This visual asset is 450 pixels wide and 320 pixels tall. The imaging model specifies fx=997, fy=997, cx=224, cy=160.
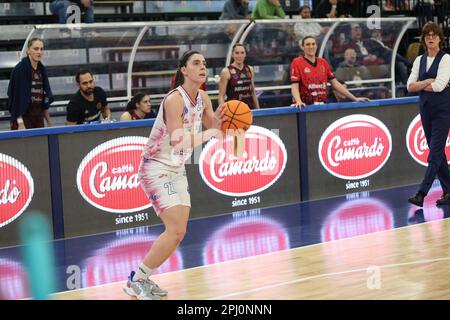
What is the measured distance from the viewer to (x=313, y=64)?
1378 cm

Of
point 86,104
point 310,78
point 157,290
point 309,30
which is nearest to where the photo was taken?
point 157,290

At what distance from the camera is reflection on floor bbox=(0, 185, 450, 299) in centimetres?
963

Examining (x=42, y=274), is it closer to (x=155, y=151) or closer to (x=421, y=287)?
(x=155, y=151)

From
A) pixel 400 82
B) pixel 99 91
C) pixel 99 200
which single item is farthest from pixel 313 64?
pixel 400 82

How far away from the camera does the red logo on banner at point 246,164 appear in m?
12.7

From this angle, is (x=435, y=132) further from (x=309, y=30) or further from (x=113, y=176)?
(x=309, y=30)

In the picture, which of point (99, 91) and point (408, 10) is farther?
point (408, 10)

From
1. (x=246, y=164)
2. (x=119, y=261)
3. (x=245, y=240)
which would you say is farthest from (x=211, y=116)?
(x=246, y=164)

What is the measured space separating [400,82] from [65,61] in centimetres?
690

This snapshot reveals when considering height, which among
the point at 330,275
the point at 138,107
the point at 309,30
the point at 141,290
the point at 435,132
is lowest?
the point at 330,275

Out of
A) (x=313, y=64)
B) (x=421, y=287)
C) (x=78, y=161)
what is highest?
(x=313, y=64)

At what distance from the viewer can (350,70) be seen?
58.2ft

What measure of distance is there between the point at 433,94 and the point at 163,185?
5255mm
